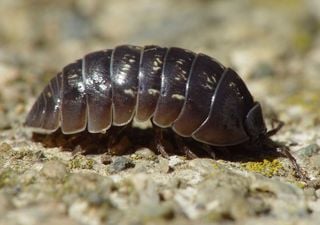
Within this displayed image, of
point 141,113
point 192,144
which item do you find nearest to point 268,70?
point 192,144

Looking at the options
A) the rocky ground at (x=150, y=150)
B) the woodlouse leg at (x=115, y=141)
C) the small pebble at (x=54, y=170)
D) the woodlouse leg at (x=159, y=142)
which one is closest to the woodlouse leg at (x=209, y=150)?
the rocky ground at (x=150, y=150)

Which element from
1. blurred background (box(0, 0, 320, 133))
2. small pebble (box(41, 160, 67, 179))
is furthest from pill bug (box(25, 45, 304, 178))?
blurred background (box(0, 0, 320, 133))

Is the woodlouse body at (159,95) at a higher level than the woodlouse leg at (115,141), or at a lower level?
higher

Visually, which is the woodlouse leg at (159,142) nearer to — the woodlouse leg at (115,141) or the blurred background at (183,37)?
the woodlouse leg at (115,141)

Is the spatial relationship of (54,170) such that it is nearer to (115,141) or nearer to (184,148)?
(115,141)

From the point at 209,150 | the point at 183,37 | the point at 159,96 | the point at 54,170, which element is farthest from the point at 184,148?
the point at 183,37

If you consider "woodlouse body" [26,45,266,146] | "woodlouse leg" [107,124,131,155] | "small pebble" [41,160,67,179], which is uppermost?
"woodlouse body" [26,45,266,146]

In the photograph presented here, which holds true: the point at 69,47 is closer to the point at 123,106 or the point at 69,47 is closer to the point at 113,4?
the point at 113,4

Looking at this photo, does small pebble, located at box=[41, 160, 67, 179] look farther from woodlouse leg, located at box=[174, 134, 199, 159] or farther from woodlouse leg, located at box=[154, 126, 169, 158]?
woodlouse leg, located at box=[174, 134, 199, 159]
